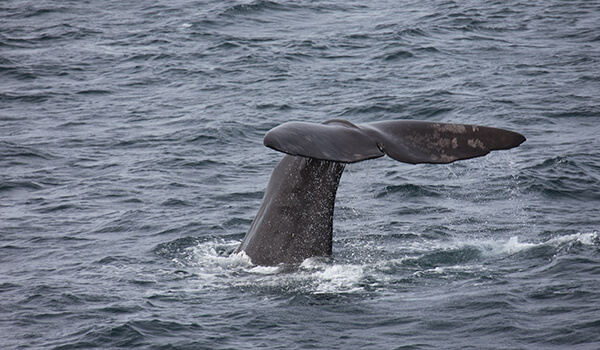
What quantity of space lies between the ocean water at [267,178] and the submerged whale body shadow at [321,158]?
0.35 metres

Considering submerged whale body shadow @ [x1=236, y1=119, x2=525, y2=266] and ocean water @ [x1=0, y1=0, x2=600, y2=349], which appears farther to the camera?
ocean water @ [x1=0, y1=0, x2=600, y2=349]

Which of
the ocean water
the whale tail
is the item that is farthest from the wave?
the whale tail

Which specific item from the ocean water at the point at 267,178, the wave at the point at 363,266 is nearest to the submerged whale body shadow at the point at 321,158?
the wave at the point at 363,266

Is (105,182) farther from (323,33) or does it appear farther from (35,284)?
(323,33)

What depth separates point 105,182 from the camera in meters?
14.0

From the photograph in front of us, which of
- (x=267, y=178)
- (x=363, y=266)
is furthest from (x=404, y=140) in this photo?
(x=267, y=178)

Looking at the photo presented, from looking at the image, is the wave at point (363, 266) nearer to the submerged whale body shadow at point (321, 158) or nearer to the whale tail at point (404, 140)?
the submerged whale body shadow at point (321, 158)

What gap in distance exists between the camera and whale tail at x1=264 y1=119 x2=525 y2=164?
22.1 feet

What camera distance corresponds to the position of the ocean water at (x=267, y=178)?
7832 millimetres

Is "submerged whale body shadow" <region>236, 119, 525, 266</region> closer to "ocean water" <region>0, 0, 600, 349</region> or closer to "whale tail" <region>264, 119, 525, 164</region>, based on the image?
"whale tail" <region>264, 119, 525, 164</region>

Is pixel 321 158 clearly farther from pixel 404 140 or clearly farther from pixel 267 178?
pixel 267 178

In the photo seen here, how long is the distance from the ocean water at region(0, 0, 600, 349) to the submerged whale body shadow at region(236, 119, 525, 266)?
353 millimetres

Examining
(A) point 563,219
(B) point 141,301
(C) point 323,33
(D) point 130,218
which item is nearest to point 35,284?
(B) point 141,301

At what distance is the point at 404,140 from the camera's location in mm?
7539
